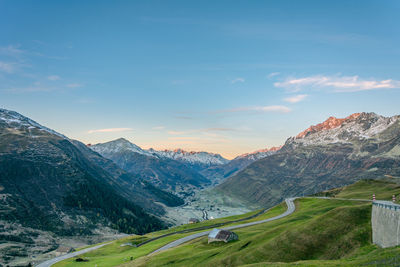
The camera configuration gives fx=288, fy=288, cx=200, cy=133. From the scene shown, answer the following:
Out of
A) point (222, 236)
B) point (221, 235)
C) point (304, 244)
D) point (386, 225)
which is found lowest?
point (222, 236)

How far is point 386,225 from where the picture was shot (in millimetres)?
43094

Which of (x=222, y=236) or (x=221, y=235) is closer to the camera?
(x=222, y=236)

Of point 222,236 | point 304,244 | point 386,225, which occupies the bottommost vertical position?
point 222,236

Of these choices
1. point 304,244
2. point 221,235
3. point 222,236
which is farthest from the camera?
point 221,235

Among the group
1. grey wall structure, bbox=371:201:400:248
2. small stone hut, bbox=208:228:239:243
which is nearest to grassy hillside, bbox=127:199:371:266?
grey wall structure, bbox=371:201:400:248

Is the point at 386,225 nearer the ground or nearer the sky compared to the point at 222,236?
nearer the sky

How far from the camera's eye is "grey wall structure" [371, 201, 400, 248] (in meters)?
39.6

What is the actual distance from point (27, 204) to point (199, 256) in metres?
179

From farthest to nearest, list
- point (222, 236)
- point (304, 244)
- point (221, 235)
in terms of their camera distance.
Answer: point (221, 235), point (222, 236), point (304, 244)

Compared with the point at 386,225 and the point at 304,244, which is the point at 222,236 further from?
the point at 386,225

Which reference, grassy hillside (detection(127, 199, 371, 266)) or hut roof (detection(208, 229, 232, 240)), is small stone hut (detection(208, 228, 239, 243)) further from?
grassy hillside (detection(127, 199, 371, 266))

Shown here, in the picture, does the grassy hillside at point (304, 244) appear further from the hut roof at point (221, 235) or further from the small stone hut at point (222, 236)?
the hut roof at point (221, 235)

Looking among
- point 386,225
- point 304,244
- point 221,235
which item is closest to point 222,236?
point 221,235

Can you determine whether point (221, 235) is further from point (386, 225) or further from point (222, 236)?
point (386, 225)
